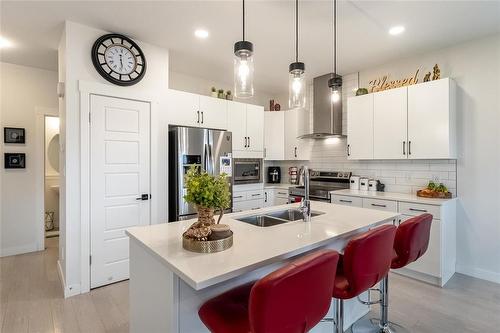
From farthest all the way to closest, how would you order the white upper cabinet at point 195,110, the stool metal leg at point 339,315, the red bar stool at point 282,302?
the white upper cabinet at point 195,110 < the stool metal leg at point 339,315 < the red bar stool at point 282,302

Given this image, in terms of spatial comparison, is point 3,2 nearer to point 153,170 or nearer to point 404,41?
point 153,170

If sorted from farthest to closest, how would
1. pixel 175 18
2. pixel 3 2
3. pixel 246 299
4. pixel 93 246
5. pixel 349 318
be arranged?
pixel 93 246 → pixel 175 18 → pixel 3 2 → pixel 349 318 → pixel 246 299

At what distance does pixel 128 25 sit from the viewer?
2.80m

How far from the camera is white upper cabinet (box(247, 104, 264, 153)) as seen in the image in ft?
14.3

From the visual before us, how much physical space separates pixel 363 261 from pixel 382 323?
103 cm

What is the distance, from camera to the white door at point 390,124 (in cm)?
341

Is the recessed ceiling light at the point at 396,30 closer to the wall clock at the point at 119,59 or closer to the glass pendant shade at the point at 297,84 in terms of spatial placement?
the glass pendant shade at the point at 297,84

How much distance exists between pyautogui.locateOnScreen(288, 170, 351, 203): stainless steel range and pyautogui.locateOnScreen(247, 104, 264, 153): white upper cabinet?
906mm

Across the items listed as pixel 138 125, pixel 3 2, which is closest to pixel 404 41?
pixel 138 125

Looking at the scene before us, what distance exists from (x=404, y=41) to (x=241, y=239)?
10.1 ft

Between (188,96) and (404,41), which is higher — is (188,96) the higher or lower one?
the lower one

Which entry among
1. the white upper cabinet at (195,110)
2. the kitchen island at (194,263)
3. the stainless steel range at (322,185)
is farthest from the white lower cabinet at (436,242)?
the white upper cabinet at (195,110)

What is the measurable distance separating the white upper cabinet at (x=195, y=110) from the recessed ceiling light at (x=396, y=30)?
7.41 ft

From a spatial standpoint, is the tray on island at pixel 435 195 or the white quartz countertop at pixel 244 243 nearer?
the white quartz countertop at pixel 244 243
